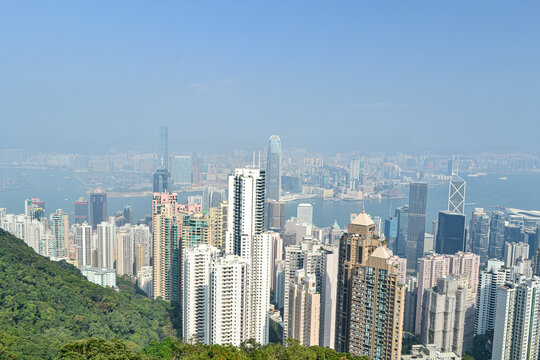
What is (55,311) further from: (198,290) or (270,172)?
(270,172)

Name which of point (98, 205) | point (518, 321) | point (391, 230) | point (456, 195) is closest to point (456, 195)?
point (456, 195)

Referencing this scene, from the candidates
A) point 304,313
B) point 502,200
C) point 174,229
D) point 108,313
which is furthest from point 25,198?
point 502,200

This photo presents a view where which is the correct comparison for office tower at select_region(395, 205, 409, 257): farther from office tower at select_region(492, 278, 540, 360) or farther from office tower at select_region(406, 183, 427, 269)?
office tower at select_region(492, 278, 540, 360)

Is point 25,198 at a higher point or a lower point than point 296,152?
lower

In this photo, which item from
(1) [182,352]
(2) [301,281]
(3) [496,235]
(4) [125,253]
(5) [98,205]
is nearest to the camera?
(1) [182,352]

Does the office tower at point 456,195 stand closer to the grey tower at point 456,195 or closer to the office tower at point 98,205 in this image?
the grey tower at point 456,195

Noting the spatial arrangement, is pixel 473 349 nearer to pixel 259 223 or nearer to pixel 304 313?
pixel 304 313

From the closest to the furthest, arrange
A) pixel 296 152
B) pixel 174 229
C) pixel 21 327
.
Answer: pixel 21 327, pixel 174 229, pixel 296 152
